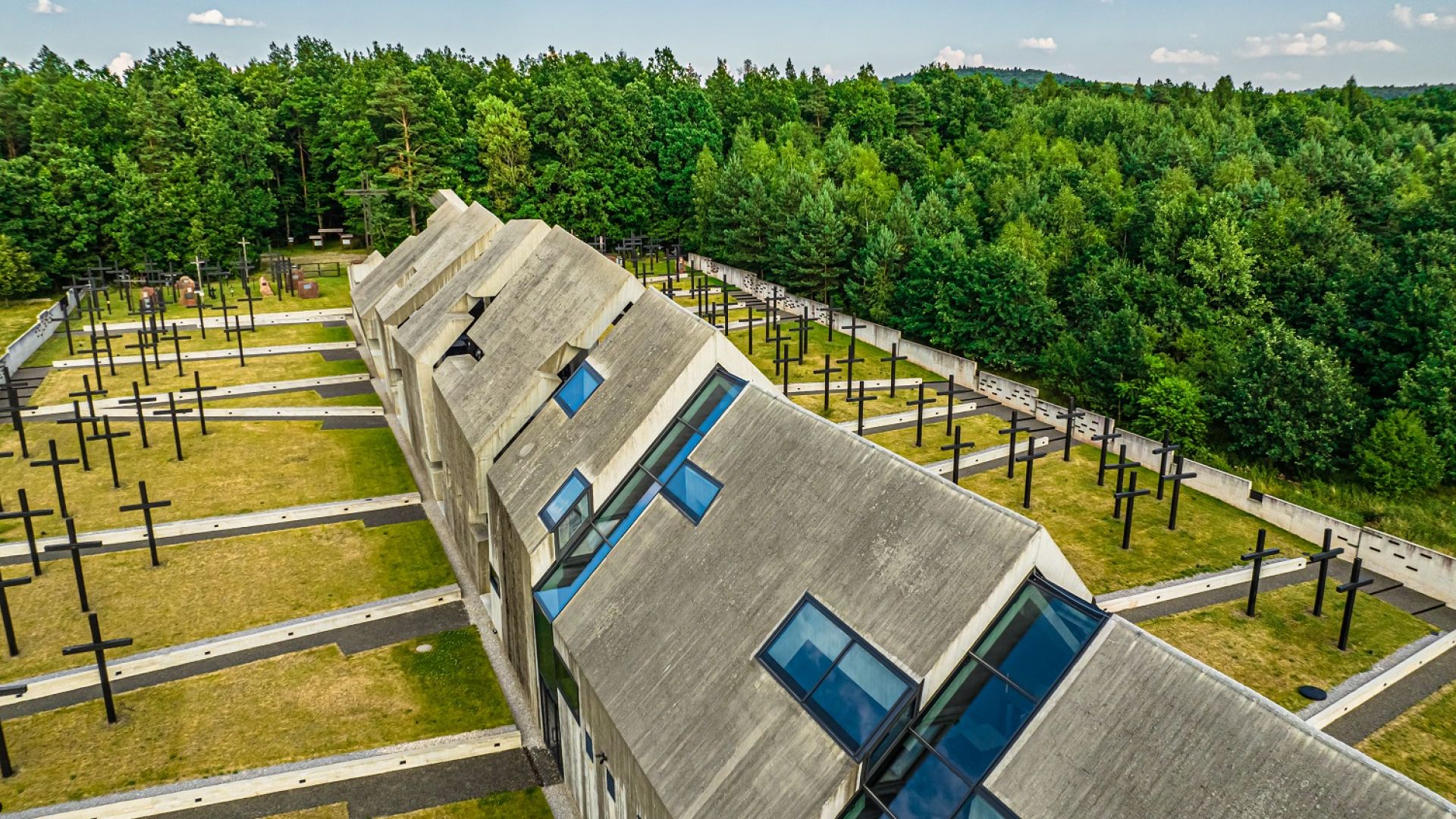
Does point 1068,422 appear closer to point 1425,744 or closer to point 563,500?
point 1425,744

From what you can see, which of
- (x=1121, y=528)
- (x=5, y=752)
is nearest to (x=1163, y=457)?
(x=1121, y=528)

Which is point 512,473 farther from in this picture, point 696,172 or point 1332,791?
point 696,172

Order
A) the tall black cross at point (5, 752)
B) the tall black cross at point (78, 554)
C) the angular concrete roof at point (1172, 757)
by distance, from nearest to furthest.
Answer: the angular concrete roof at point (1172, 757) → the tall black cross at point (5, 752) → the tall black cross at point (78, 554)

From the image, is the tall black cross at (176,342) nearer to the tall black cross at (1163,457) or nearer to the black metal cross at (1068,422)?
the black metal cross at (1068,422)

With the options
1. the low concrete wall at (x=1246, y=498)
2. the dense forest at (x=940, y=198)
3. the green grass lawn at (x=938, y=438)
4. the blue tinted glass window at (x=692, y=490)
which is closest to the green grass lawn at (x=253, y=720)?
the blue tinted glass window at (x=692, y=490)

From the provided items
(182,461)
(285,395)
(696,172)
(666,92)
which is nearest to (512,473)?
(182,461)

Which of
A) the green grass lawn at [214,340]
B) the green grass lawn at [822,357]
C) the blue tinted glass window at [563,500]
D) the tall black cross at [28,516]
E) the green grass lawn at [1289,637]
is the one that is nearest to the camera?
the blue tinted glass window at [563,500]
